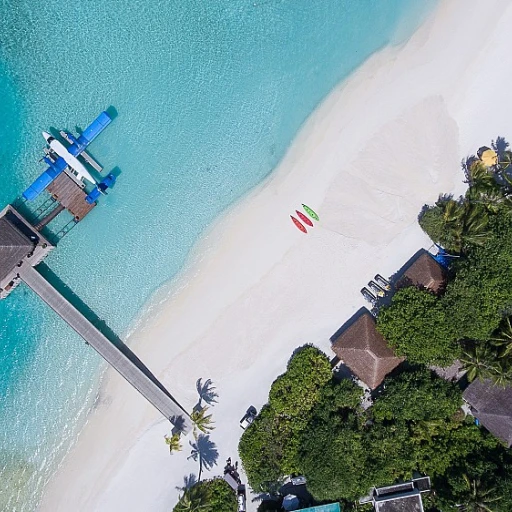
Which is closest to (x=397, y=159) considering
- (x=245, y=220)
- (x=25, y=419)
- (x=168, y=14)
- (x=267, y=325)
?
(x=245, y=220)

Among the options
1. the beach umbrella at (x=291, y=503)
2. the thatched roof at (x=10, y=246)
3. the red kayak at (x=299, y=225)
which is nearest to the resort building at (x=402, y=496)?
the beach umbrella at (x=291, y=503)

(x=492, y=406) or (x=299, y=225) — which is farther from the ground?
(x=299, y=225)

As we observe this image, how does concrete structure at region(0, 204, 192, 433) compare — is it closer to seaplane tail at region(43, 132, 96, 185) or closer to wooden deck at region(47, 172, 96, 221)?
wooden deck at region(47, 172, 96, 221)

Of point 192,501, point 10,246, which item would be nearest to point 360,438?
point 192,501

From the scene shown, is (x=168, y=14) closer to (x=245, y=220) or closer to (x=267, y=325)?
(x=245, y=220)

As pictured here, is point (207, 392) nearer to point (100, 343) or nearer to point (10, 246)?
point (100, 343)

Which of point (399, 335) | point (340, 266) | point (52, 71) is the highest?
point (52, 71)

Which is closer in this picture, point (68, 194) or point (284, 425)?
point (284, 425)
